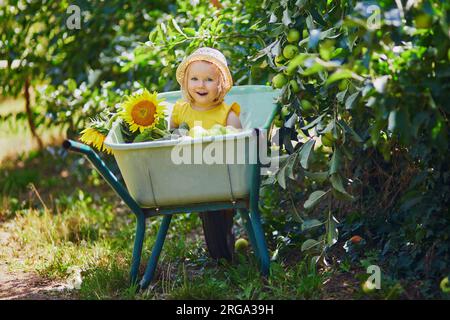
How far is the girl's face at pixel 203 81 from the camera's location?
2.92 meters

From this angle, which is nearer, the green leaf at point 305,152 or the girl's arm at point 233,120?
the green leaf at point 305,152

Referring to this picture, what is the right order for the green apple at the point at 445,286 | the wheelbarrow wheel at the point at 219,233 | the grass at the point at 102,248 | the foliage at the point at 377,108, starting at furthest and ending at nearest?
1. the wheelbarrow wheel at the point at 219,233
2. the grass at the point at 102,248
3. the green apple at the point at 445,286
4. the foliage at the point at 377,108

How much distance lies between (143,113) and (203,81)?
0.28 metres

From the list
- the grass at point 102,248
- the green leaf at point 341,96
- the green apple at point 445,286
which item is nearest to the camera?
the green apple at point 445,286

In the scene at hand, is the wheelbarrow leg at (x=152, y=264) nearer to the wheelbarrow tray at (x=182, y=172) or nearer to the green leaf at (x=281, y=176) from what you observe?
the wheelbarrow tray at (x=182, y=172)

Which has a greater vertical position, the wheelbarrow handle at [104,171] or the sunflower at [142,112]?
the sunflower at [142,112]

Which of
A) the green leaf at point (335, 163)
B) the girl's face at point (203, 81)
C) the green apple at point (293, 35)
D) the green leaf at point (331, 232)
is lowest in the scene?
the green leaf at point (331, 232)

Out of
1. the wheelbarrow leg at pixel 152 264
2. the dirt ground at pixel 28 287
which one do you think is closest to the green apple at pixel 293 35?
the wheelbarrow leg at pixel 152 264

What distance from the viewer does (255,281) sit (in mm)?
2768

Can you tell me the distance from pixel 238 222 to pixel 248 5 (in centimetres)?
103

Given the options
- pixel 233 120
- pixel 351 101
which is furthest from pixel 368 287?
pixel 233 120

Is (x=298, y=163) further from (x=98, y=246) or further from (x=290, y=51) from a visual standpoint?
(x=98, y=246)

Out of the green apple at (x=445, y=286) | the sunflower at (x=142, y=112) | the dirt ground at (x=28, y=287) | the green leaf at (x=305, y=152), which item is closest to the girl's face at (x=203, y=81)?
the sunflower at (x=142, y=112)
